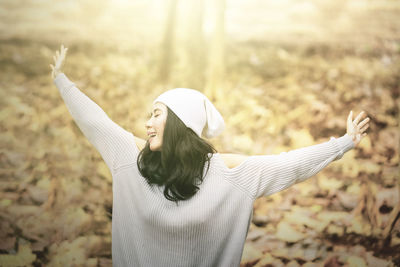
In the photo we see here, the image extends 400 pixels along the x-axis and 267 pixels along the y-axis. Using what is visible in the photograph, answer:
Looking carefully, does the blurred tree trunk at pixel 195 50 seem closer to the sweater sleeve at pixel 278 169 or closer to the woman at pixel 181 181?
the woman at pixel 181 181

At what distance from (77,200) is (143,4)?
1230 mm

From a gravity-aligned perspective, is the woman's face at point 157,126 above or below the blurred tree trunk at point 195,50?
below

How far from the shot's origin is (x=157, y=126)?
1289 millimetres

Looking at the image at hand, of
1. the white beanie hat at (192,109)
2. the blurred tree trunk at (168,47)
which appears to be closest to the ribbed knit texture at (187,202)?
the white beanie hat at (192,109)

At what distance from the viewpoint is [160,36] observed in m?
1.99

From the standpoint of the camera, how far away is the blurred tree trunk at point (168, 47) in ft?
6.49

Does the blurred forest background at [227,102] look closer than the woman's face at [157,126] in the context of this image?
No

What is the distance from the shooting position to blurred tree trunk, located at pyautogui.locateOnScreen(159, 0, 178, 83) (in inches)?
77.9

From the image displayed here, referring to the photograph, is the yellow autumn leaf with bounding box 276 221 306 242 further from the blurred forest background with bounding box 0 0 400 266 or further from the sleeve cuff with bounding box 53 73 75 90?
the sleeve cuff with bounding box 53 73 75 90

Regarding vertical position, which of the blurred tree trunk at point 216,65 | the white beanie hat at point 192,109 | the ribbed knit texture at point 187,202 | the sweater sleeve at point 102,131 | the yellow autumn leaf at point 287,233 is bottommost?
the yellow autumn leaf at point 287,233

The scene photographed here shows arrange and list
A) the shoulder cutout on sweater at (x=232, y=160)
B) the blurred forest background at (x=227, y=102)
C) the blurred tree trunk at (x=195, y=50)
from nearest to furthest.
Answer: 1. the shoulder cutout on sweater at (x=232, y=160)
2. the blurred forest background at (x=227, y=102)
3. the blurred tree trunk at (x=195, y=50)

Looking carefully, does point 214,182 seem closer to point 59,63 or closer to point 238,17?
point 59,63

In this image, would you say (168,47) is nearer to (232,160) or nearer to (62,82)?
(62,82)

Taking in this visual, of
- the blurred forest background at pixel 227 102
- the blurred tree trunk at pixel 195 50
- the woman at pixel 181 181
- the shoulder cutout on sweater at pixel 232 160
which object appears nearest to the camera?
the woman at pixel 181 181
